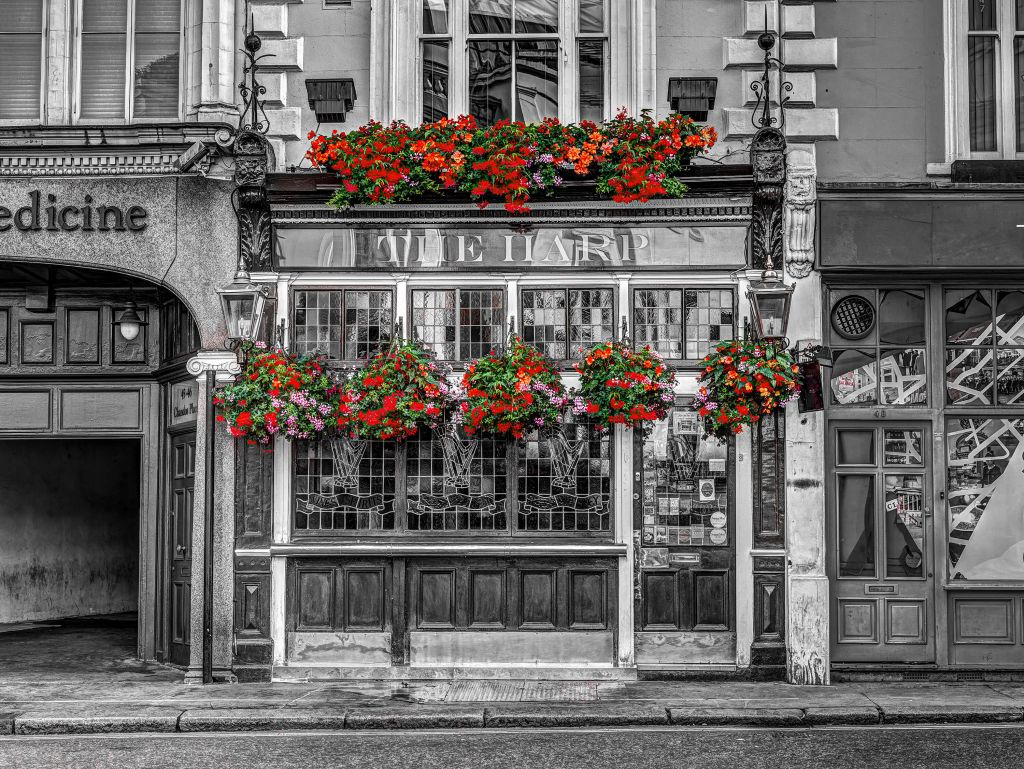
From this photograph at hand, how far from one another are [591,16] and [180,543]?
7.31m

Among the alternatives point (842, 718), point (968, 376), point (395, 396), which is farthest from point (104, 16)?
point (842, 718)

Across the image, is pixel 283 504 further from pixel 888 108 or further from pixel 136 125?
pixel 888 108

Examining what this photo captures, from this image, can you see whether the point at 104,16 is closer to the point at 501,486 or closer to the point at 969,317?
the point at 501,486

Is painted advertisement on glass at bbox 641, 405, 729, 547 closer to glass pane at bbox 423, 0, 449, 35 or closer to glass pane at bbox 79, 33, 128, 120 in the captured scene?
glass pane at bbox 423, 0, 449, 35

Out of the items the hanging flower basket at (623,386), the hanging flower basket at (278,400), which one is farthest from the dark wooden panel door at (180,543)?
the hanging flower basket at (623,386)

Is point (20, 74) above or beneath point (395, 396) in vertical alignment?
above

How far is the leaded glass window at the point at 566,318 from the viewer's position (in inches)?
499

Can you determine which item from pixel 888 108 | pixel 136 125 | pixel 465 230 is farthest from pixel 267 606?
pixel 888 108

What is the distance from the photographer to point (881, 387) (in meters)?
12.7

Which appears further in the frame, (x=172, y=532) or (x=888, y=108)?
(x=172, y=532)

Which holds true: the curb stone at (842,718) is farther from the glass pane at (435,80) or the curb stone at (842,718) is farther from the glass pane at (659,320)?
the glass pane at (435,80)

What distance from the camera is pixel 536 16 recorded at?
43.2 ft

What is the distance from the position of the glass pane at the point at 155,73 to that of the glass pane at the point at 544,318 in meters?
4.50

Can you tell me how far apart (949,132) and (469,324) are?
17.7 feet
